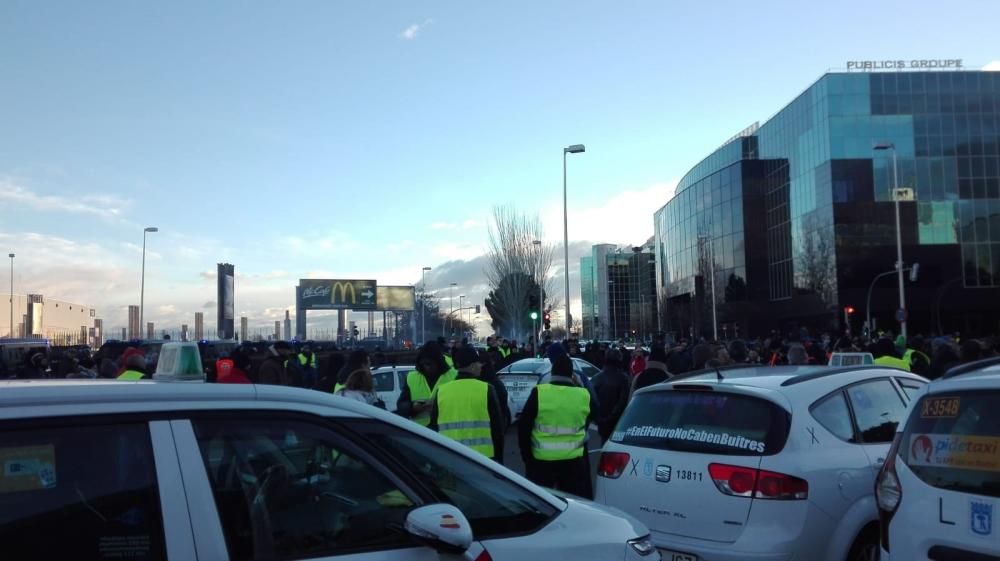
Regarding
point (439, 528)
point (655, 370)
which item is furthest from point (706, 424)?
point (655, 370)

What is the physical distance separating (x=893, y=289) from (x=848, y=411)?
177 feet

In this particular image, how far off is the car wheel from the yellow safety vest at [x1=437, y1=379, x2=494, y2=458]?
293 cm

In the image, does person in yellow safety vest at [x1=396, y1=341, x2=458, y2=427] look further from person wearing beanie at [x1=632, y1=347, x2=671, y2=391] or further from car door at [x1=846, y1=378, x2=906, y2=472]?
car door at [x1=846, y1=378, x2=906, y2=472]

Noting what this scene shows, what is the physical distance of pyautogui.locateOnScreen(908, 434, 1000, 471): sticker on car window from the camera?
392 cm

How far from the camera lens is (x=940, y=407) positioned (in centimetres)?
427

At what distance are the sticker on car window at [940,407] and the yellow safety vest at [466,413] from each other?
3526 millimetres

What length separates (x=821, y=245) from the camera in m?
55.4

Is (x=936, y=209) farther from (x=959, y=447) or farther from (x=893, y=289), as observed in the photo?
(x=959, y=447)

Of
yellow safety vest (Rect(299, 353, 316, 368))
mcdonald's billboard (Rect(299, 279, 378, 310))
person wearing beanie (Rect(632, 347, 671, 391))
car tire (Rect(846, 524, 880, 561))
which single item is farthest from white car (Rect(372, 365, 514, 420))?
mcdonald's billboard (Rect(299, 279, 378, 310))

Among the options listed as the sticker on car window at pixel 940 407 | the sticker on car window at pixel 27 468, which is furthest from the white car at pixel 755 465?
the sticker on car window at pixel 27 468

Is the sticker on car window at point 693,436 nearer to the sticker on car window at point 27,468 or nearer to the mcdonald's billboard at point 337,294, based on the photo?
the sticker on car window at point 27,468

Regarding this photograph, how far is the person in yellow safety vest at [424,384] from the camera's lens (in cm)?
873

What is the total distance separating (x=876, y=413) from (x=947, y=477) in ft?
6.78

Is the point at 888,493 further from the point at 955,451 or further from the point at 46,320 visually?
the point at 46,320
